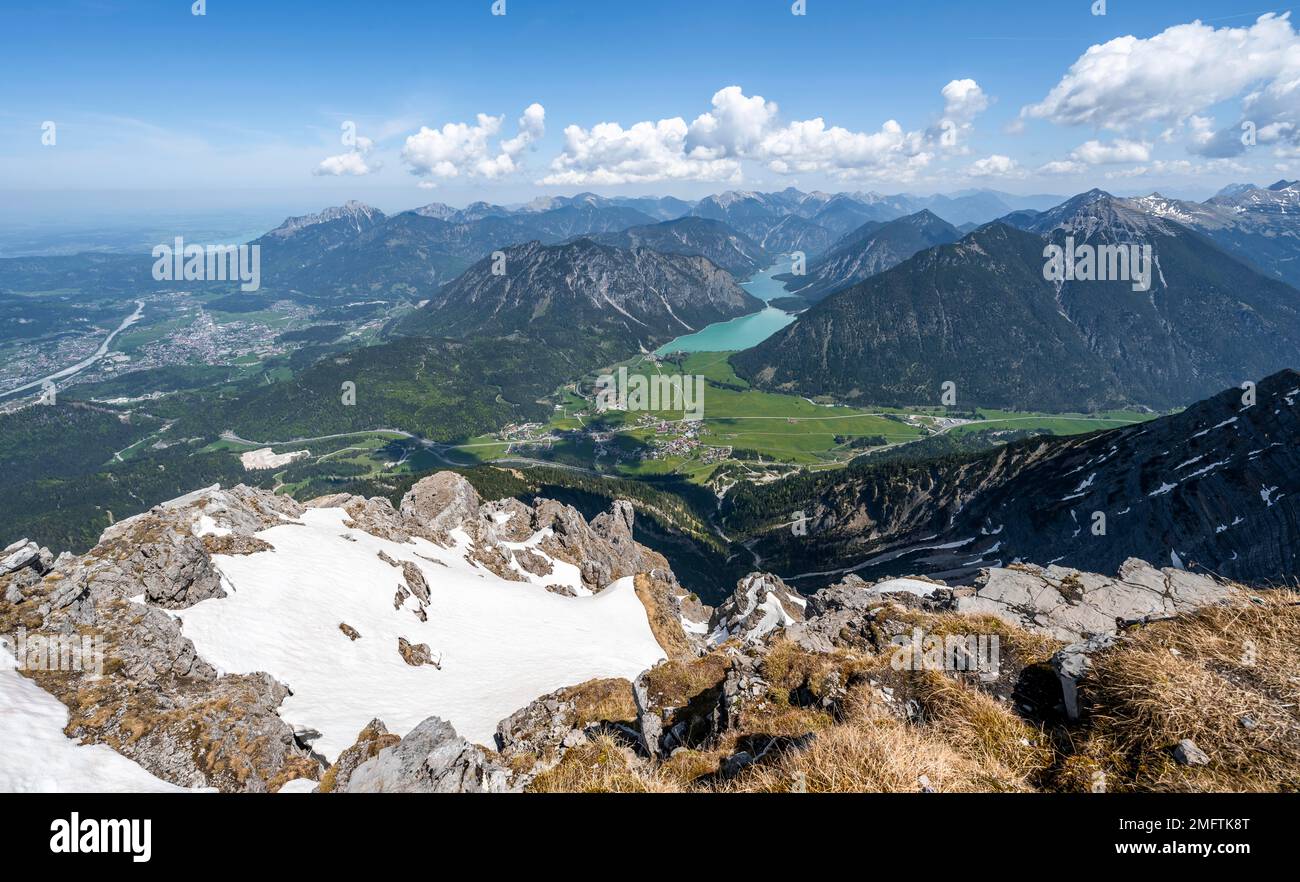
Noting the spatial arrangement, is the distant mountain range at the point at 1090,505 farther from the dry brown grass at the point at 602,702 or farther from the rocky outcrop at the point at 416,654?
the rocky outcrop at the point at 416,654

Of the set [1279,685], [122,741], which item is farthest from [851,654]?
[122,741]

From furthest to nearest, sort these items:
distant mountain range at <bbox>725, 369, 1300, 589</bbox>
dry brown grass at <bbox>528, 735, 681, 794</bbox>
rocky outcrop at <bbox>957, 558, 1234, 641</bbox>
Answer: distant mountain range at <bbox>725, 369, 1300, 589</bbox> → rocky outcrop at <bbox>957, 558, 1234, 641</bbox> → dry brown grass at <bbox>528, 735, 681, 794</bbox>

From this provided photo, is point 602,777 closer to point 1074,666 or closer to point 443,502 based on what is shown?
point 1074,666

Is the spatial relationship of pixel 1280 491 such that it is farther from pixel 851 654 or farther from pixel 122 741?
pixel 122 741

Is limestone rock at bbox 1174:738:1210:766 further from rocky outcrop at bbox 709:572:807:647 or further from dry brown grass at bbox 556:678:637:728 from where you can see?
rocky outcrop at bbox 709:572:807:647

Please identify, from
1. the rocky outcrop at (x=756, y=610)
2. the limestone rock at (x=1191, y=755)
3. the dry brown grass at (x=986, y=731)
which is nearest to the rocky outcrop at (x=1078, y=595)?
the rocky outcrop at (x=756, y=610)

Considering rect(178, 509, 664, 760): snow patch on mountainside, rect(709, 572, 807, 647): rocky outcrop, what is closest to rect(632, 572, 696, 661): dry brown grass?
rect(178, 509, 664, 760): snow patch on mountainside
